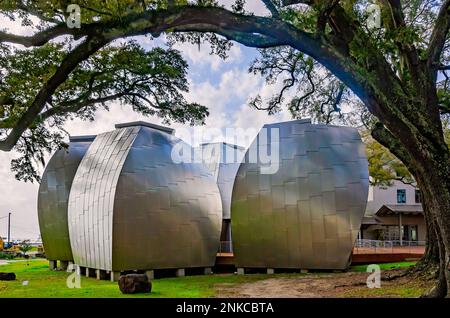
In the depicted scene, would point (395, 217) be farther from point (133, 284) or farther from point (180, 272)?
point (133, 284)

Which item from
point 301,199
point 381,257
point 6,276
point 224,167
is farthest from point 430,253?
point 6,276

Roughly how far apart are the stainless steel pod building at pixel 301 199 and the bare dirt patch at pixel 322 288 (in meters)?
2.06

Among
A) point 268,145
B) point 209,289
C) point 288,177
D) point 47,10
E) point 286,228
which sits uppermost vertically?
point 47,10

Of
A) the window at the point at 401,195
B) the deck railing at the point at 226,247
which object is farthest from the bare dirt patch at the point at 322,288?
the window at the point at 401,195

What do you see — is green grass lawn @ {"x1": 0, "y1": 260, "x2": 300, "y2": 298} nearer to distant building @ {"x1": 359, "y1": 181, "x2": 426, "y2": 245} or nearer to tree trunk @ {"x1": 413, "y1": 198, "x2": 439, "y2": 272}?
tree trunk @ {"x1": 413, "y1": 198, "x2": 439, "y2": 272}

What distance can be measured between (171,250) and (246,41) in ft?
37.6

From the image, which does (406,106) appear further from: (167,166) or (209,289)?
(167,166)

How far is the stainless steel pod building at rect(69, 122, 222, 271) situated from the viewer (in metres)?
17.9

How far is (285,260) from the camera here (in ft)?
64.4

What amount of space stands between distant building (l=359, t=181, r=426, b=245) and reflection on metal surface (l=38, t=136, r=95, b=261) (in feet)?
81.7

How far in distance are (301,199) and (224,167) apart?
Answer: 987 cm

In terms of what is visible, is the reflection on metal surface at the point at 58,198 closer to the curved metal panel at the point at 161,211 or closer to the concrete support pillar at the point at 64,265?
the concrete support pillar at the point at 64,265

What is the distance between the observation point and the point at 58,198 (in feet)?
78.7

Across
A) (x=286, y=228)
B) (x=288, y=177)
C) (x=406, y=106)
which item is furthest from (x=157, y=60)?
(x=406, y=106)
